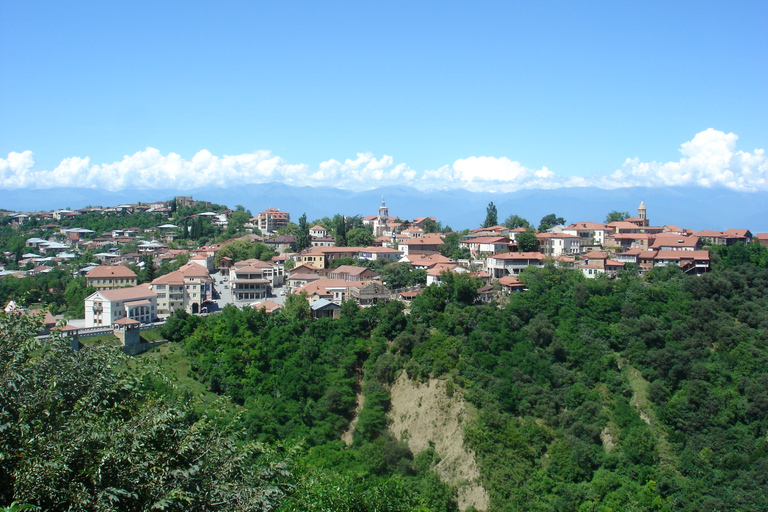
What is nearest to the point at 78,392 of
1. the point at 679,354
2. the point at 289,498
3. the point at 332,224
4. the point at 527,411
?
the point at 289,498

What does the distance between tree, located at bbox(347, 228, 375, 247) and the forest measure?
1597cm

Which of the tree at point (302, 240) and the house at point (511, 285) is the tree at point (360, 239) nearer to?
the tree at point (302, 240)

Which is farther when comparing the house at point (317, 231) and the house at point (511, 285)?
the house at point (317, 231)

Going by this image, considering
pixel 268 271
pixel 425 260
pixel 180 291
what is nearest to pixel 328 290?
pixel 268 271

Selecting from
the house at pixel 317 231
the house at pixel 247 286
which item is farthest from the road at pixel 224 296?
the house at pixel 317 231

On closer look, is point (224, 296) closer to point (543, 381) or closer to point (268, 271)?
point (268, 271)

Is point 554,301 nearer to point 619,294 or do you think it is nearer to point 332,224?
point 619,294

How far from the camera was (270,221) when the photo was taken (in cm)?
5841

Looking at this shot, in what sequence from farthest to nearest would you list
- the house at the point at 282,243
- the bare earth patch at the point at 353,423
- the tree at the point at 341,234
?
the tree at the point at 341,234 < the house at the point at 282,243 < the bare earth patch at the point at 353,423

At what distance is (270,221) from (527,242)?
91.8 ft

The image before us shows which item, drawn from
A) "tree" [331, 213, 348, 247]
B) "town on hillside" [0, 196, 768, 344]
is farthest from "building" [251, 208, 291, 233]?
"tree" [331, 213, 348, 247]

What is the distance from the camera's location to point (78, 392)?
776 cm

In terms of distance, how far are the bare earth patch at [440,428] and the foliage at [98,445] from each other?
51.5 feet

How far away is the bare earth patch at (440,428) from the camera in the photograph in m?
22.5
